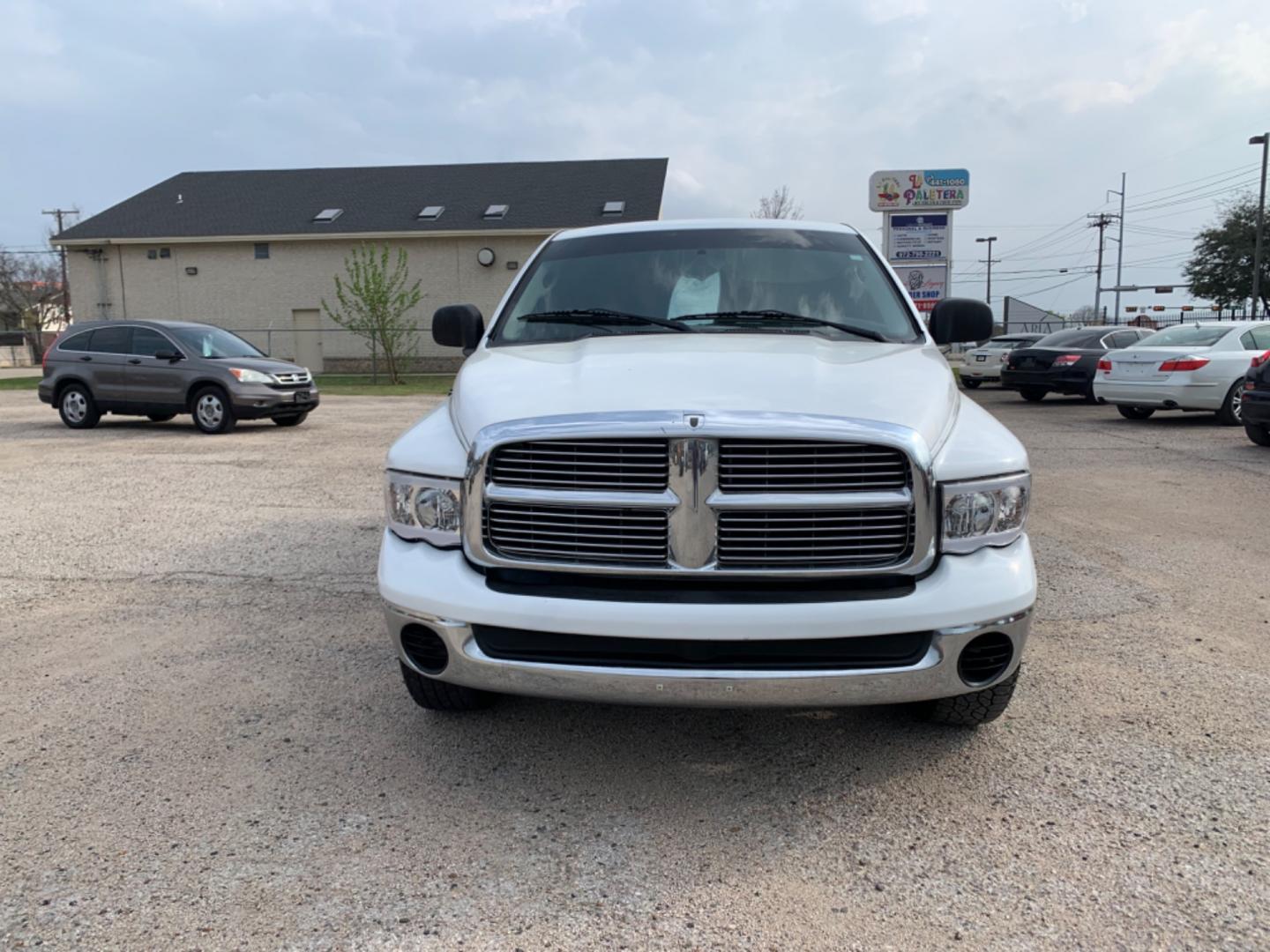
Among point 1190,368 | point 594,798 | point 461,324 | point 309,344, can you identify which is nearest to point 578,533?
point 594,798

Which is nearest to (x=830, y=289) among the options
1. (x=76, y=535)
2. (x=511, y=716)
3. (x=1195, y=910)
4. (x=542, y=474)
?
(x=542, y=474)

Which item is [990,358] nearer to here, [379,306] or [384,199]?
[379,306]

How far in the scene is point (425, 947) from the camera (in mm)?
2244

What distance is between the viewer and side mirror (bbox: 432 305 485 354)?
15.1 feet

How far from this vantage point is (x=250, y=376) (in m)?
13.3

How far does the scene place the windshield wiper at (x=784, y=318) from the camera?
389cm

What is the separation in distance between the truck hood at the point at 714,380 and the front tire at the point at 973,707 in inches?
35.9

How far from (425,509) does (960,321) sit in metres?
2.78

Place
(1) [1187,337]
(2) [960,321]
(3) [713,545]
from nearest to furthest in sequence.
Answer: (3) [713,545]
(2) [960,321]
(1) [1187,337]

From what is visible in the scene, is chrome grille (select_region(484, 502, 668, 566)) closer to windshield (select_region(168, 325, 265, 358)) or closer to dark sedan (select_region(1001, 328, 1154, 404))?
windshield (select_region(168, 325, 265, 358))

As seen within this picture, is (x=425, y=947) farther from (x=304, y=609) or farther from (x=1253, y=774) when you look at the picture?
(x=304, y=609)

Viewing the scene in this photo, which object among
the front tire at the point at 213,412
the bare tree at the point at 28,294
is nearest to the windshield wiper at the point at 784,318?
the front tire at the point at 213,412

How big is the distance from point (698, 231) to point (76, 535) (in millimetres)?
5192

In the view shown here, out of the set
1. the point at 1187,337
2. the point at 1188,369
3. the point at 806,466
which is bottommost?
the point at 1188,369
